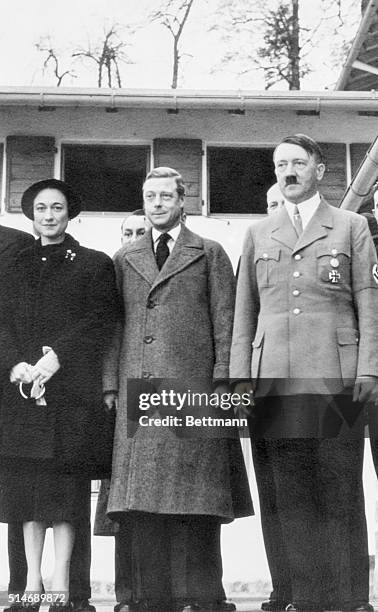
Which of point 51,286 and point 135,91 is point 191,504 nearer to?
point 51,286

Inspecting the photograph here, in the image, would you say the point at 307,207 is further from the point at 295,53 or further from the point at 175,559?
the point at 295,53

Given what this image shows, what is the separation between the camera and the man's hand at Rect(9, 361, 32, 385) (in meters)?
2.68

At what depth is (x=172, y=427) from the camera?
268 centimetres

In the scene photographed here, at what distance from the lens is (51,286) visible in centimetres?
277

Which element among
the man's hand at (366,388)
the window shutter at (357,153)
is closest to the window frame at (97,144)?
the window shutter at (357,153)

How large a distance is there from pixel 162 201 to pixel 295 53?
155cm

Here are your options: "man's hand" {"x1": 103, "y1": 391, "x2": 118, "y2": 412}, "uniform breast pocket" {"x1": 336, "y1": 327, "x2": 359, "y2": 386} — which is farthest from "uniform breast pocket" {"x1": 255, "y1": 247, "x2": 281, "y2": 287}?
"man's hand" {"x1": 103, "y1": 391, "x2": 118, "y2": 412}

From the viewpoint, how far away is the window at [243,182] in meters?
4.50

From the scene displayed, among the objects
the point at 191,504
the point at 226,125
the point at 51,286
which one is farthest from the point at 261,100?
the point at 191,504

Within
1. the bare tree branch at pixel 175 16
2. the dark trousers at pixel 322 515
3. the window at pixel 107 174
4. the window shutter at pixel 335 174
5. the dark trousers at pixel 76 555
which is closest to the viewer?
the dark trousers at pixel 322 515

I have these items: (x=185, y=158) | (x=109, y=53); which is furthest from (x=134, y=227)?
(x=185, y=158)

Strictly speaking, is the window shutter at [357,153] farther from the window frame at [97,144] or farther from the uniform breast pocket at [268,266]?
the uniform breast pocket at [268,266]

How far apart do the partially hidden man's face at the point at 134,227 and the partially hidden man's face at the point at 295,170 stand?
29.4 inches

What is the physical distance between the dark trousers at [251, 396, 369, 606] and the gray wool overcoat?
0.54 feet
